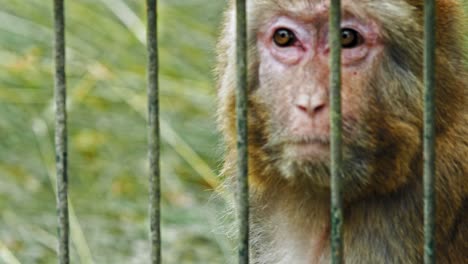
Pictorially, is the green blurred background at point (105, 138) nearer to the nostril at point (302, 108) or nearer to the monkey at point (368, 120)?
the monkey at point (368, 120)

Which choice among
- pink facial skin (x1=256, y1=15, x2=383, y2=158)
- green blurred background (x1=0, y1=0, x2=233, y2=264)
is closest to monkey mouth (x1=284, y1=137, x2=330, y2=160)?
pink facial skin (x1=256, y1=15, x2=383, y2=158)

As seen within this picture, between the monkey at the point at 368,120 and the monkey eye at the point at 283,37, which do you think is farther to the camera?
the monkey eye at the point at 283,37

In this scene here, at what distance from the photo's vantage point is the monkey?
314cm

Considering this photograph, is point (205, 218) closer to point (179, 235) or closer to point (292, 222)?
point (179, 235)

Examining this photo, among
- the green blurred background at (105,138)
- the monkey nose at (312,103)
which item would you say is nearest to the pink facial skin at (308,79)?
the monkey nose at (312,103)

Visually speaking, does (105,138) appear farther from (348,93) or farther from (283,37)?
(348,93)

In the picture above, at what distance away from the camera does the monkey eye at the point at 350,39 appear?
3219 mm

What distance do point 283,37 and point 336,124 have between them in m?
0.93

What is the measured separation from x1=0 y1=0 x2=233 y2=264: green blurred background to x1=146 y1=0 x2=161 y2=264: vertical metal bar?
259cm

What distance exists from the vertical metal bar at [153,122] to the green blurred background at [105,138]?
8.49ft


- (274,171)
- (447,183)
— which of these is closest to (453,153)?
(447,183)

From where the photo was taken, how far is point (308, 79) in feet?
10.1

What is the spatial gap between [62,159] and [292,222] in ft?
3.54

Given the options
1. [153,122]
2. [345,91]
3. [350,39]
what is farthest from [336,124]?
[350,39]
